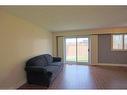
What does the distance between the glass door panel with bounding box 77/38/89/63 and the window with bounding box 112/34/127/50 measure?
148 centimetres

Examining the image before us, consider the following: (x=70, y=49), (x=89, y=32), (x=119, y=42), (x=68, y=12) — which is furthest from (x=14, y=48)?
(x=119, y=42)

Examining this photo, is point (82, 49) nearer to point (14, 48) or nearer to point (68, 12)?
point (68, 12)

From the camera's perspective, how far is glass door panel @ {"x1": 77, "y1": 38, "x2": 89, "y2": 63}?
8969 mm

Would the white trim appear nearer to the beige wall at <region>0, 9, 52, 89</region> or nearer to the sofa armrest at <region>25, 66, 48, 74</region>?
the beige wall at <region>0, 9, 52, 89</region>

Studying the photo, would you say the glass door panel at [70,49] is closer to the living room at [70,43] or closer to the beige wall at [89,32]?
the living room at [70,43]

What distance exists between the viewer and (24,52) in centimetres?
502

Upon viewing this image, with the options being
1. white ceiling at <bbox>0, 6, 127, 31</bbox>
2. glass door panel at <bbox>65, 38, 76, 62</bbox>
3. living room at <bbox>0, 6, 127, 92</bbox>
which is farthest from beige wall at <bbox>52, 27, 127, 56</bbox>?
white ceiling at <bbox>0, 6, 127, 31</bbox>

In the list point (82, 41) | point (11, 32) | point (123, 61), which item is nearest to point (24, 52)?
point (11, 32)

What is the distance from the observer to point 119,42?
8.34 m

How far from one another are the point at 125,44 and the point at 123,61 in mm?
913

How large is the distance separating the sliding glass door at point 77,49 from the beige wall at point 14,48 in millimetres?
3842

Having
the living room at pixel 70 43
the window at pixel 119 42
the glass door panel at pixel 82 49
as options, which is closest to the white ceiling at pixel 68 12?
the living room at pixel 70 43

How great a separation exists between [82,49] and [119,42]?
208 centimetres
